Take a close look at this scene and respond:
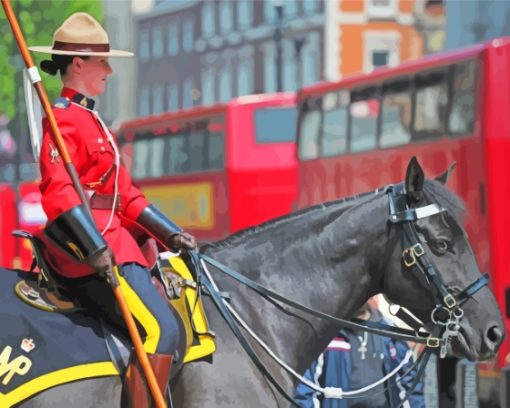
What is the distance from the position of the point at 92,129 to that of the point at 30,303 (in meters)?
0.75

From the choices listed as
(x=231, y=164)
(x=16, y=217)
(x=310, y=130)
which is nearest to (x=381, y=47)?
(x=231, y=164)

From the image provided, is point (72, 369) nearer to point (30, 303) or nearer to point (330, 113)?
point (30, 303)

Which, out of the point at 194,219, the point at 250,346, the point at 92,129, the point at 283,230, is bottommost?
the point at 194,219

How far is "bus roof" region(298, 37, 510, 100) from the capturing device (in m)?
16.1

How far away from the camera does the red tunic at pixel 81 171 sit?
5367 millimetres

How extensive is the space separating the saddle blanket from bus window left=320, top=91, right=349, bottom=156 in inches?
549

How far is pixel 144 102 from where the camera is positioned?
62500 mm

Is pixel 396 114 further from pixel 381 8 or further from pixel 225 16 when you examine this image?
pixel 225 16

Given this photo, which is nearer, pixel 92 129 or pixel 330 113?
pixel 92 129

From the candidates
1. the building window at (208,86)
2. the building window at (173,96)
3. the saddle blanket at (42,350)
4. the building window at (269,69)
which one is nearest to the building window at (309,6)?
the building window at (269,69)

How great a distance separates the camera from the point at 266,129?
24156 mm

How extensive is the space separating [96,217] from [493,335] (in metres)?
1.79

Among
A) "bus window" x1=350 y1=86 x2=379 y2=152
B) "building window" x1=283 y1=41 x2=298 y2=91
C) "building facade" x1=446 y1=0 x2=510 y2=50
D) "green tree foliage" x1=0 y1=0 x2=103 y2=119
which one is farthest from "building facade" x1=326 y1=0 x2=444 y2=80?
"bus window" x1=350 y1=86 x2=379 y2=152

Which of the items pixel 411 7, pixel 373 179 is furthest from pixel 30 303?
pixel 411 7
